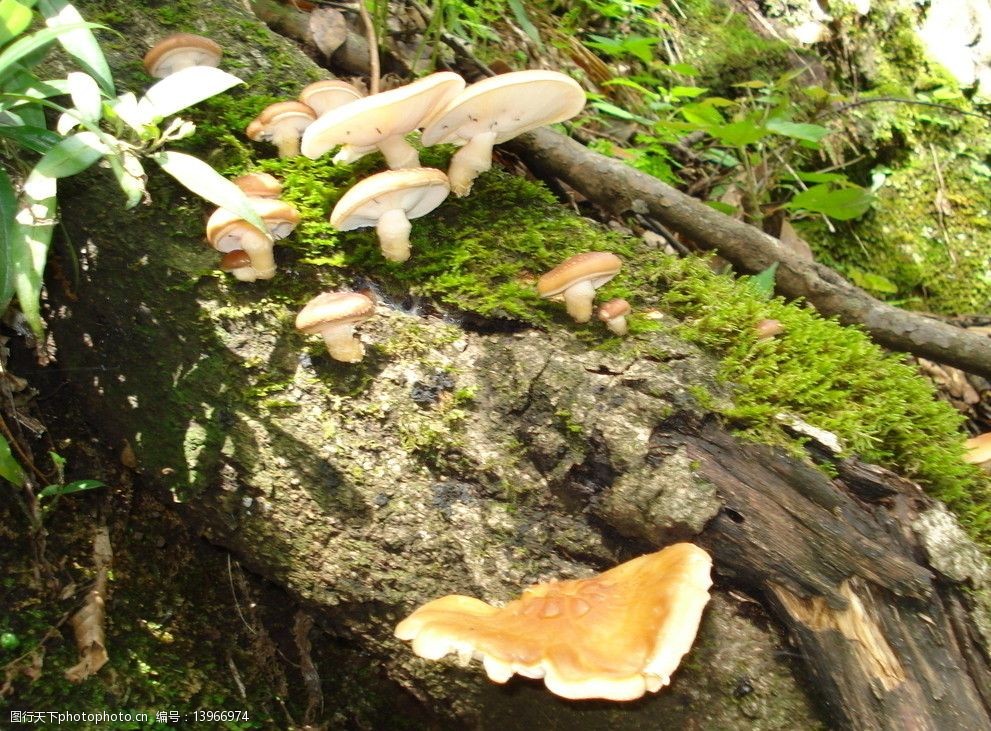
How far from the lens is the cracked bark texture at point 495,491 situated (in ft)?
7.28

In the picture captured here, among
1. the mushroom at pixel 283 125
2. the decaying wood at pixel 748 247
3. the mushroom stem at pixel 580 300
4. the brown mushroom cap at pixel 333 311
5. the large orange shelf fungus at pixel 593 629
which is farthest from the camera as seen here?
the decaying wood at pixel 748 247

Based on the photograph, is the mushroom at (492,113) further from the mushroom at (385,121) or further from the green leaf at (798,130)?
the green leaf at (798,130)

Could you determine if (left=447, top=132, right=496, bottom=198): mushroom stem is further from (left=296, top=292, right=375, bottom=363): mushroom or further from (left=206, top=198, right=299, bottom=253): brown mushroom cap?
(left=296, top=292, right=375, bottom=363): mushroom

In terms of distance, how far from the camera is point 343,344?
2.65m

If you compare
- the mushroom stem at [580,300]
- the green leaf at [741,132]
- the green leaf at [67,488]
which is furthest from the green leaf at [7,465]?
the green leaf at [741,132]

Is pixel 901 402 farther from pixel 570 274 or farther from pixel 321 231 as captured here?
pixel 321 231

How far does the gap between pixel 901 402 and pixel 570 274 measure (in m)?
1.33

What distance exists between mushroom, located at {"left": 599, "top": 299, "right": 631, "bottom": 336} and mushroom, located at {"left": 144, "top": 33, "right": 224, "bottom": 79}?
2021 mm

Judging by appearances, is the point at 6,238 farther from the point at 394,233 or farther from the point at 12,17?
the point at 394,233

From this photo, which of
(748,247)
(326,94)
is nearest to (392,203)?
(326,94)

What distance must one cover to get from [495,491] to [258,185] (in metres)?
1.48

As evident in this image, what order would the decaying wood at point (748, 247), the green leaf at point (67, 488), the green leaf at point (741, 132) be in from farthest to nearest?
the green leaf at point (741, 132), the decaying wood at point (748, 247), the green leaf at point (67, 488)

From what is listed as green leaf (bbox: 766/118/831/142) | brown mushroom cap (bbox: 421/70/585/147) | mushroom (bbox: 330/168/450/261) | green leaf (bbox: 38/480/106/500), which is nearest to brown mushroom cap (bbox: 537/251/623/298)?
mushroom (bbox: 330/168/450/261)

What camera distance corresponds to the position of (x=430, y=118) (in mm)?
2854
